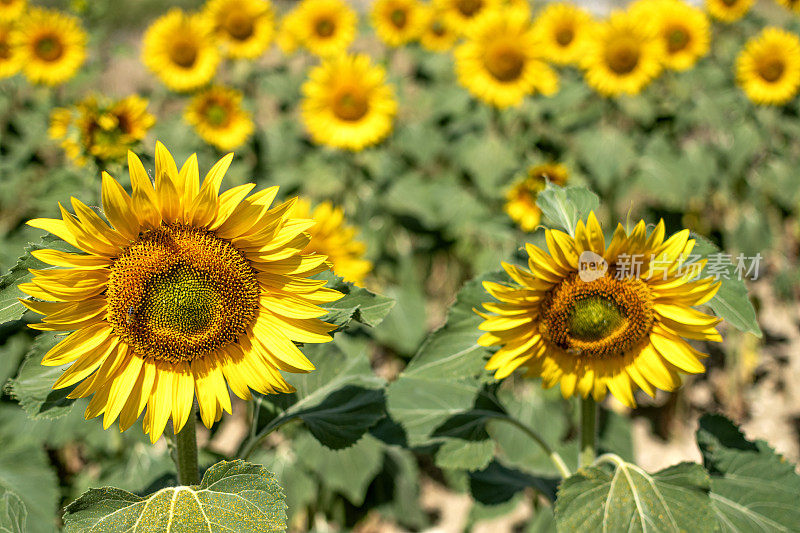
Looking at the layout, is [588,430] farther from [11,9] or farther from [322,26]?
[11,9]

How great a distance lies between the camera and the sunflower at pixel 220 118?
349 centimetres

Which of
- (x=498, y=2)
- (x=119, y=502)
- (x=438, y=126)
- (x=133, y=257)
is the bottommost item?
(x=119, y=502)

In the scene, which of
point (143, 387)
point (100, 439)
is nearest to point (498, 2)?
point (100, 439)

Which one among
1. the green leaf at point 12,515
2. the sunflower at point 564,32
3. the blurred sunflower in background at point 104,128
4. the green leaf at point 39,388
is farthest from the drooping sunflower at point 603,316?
the sunflower at point 564,32

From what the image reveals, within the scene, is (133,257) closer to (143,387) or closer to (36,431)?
A: (143,387)

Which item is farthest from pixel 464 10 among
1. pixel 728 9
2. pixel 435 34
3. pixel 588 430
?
pixel 588 430

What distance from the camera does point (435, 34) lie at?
434cm

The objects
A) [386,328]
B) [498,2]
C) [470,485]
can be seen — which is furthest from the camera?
[498,2]

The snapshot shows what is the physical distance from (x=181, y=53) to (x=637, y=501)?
11.6 feet

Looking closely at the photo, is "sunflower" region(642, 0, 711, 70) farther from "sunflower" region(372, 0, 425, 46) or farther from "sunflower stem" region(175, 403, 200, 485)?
"sunflower stem" region(175, 403, 200, 485)

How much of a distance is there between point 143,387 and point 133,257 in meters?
0.23

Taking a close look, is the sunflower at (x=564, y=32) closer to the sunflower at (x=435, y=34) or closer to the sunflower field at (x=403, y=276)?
the sunflower field at (x=403, y=276)

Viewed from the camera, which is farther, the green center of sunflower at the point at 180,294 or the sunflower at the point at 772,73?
the sunflower at the point at 772,73

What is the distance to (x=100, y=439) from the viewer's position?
7.73 feet
